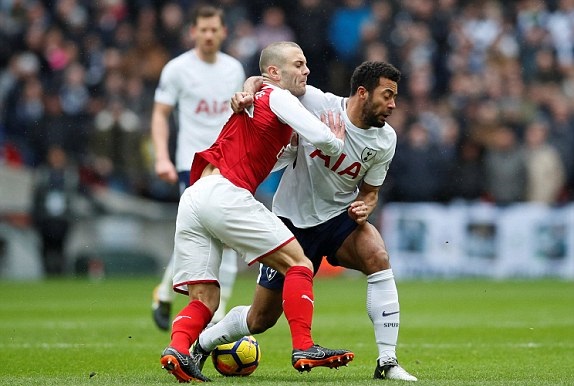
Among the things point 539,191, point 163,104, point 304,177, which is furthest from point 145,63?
point 304,177

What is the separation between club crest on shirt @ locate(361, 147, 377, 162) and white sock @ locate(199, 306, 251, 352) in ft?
4.04

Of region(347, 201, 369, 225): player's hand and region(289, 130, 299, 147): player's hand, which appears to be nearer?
region(347, 201, 369, 225): player's hand

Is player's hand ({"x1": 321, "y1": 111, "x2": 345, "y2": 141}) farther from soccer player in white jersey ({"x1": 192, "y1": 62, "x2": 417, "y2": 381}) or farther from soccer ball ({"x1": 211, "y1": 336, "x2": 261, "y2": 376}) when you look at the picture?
soccer ball ({"x1": 211, "y1": 336, "x2": 261, "y2": 376})

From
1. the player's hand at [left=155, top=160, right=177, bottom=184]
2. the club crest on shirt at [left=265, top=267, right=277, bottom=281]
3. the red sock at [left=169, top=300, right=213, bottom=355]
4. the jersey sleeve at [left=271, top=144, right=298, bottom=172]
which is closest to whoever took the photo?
the red sock at [left=169, top=300, right=213, bottom=355]

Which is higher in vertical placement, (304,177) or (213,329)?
(304,177)

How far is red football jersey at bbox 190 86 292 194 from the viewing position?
7.19 m

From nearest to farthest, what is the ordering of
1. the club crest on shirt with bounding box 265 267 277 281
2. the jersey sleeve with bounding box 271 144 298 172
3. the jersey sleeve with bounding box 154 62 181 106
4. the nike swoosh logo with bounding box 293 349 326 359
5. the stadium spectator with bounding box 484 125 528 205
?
the nike swoosh logo with bounding box 293 349 326 359 → the club crest on shirt with bounding box 265 267 277 281 → the jersey sleeve with bounding box 271 144 298 172 → the jersey sleeve with bounding box 154 62 181 106 → the stadium spectator with bounding box 484 125 528 205

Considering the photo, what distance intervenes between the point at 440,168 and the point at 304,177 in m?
12.4

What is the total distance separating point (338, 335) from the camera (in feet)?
35.4

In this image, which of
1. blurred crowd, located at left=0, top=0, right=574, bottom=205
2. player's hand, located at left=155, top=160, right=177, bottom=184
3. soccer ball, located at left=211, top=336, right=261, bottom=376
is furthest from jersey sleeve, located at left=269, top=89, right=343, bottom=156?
blurred crowd, located at left=0, top=0, right=574, bottom=205

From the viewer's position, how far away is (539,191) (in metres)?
19.6

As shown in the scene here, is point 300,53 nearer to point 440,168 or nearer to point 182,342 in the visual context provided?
point 182,342

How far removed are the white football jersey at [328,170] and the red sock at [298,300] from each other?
0.76 meters

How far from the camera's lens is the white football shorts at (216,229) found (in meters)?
7.06
